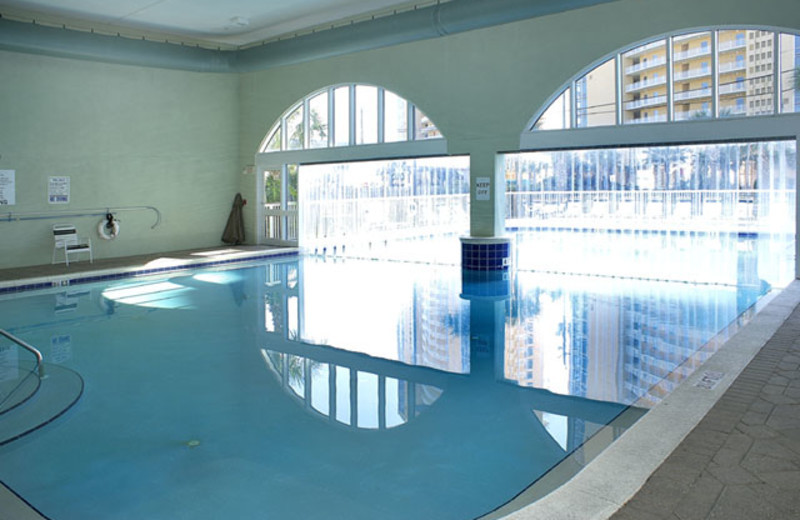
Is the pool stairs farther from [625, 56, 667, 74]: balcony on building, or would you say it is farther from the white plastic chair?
[625, 56, 667, 74]: balcony on building

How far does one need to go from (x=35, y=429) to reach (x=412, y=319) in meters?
3.70

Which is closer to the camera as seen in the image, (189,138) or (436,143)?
(436,143)

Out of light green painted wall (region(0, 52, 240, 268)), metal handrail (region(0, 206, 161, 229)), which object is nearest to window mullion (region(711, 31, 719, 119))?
light green painted wall (region(0, 52, 240, 268))

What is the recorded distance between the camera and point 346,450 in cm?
336

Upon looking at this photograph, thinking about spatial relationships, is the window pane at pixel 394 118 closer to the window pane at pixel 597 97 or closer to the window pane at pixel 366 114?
the window pane at pixel 366 114

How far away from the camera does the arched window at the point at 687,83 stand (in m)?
7.56

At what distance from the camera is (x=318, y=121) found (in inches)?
479

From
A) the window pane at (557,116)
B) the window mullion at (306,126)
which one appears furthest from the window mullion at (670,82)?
the window mullion at (306,126)

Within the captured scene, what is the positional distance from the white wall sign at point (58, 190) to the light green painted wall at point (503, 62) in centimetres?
457

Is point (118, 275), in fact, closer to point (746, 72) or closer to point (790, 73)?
point (746, 72)

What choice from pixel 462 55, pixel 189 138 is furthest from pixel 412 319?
pixel 189 138

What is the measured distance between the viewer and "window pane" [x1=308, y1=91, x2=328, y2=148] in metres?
12.0

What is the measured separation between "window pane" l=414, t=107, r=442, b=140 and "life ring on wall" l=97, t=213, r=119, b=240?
211 inches

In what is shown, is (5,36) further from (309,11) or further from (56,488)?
(56,488)
